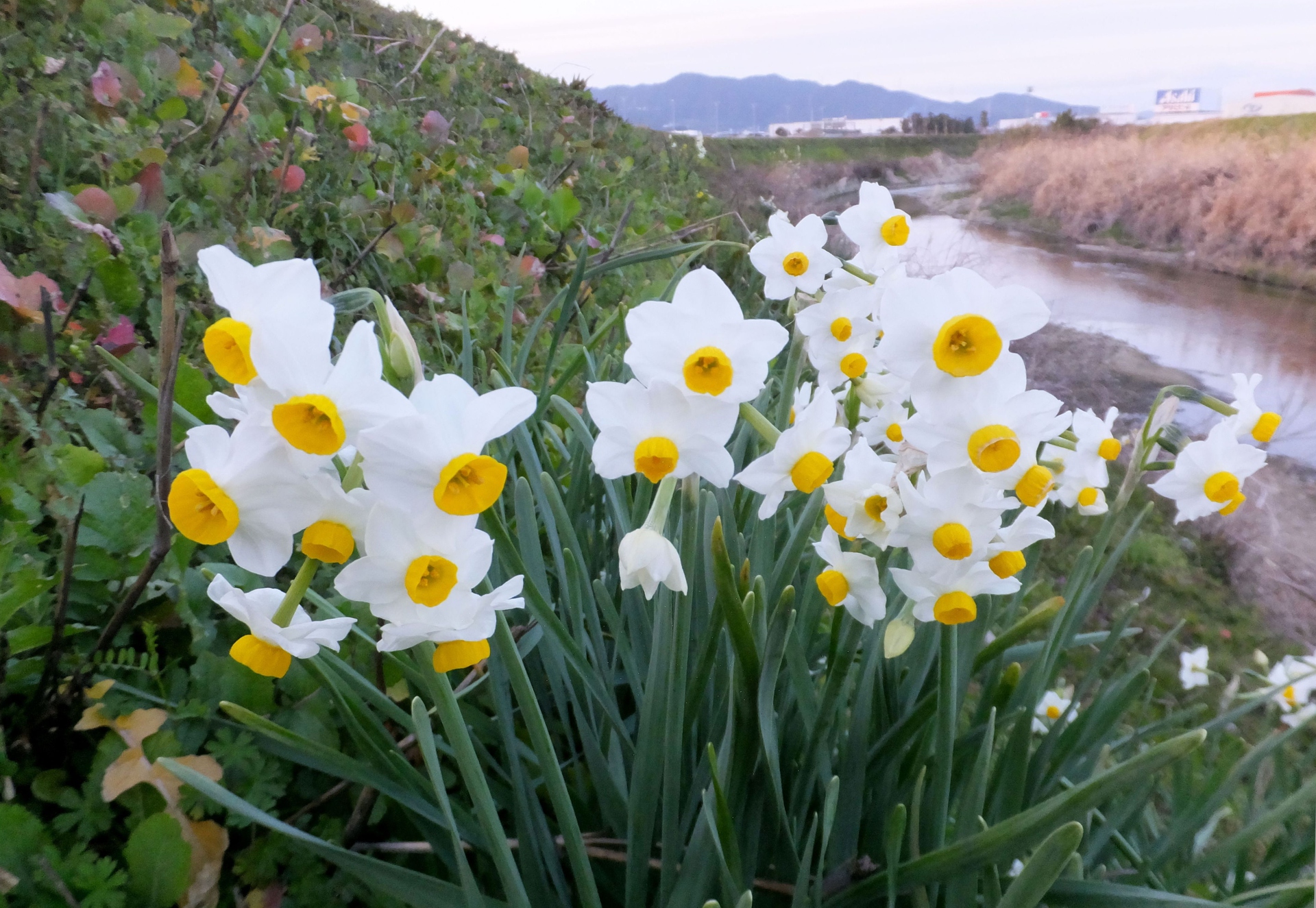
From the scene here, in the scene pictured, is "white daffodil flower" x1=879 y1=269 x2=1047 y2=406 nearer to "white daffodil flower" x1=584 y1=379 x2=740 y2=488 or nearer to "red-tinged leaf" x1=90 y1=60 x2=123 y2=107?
"white daffodil flower" x1=584 y1=379 x2=740 y2=488

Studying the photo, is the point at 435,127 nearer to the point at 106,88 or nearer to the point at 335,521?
the point at 106,88

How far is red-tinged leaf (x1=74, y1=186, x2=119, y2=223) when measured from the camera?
1.12 meters

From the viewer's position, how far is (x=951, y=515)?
0.52 m

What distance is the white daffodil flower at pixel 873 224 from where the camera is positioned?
877 millimetres

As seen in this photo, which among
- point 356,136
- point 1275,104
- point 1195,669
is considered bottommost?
point 1195,669

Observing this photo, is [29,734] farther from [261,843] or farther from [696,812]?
[696,812]

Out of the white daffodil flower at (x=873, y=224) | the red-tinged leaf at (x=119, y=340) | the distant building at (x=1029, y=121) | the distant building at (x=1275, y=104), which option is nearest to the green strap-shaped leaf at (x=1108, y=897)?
the white daffodil flower at (x=873, y=224)

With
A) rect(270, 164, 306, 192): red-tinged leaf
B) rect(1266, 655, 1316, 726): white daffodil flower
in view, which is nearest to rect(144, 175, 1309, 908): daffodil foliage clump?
rect(1266, 655, 1316, 726): white daffodil flower

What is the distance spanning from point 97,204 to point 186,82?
2.59ft

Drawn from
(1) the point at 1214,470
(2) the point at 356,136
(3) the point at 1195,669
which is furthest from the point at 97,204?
(3) the point at 1195,669

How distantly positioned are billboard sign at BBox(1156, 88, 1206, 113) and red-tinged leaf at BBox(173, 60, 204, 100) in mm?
2970

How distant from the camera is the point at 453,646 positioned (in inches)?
16.6

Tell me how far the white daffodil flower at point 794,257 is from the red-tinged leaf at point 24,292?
0.95 meters

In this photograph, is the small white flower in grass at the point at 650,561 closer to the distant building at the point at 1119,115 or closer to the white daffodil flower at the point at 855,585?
the white daffodil flower at the point at 855,585
